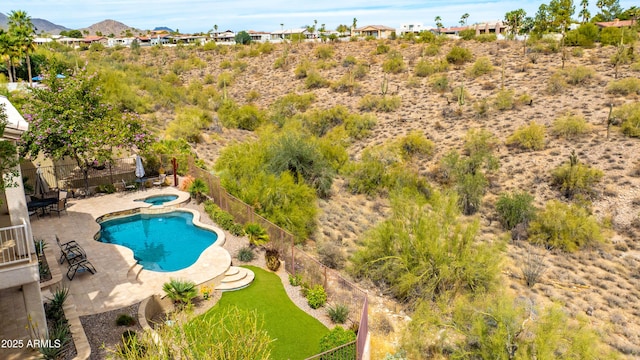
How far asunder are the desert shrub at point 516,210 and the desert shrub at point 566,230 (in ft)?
2.62

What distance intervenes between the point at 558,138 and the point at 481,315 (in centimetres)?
2019

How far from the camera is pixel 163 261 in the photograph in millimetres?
15180

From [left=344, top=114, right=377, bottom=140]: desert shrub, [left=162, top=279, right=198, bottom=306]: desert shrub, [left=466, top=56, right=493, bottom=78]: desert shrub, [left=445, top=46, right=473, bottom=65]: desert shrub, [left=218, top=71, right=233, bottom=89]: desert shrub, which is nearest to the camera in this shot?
[left=162, top=279, right=198, bottom=306]: desert shrub

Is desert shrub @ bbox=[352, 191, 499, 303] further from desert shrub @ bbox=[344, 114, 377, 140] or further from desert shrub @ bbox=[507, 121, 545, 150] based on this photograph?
desert shrub @ bbox=[344, 114, 377, 140]

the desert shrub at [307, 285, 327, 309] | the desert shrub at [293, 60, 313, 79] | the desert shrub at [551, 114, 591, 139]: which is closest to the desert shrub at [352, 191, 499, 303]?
the desert shrub at [307, 285, 327, 309]

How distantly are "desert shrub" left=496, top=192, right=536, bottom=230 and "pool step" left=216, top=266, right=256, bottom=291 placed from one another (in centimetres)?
1230

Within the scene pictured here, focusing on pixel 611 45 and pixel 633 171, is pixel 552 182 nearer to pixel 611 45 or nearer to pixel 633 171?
pixel 633 171

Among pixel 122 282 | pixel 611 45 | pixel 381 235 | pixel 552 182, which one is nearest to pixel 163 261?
pixel 122 282

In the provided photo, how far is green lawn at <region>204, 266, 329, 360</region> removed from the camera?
10.2 m

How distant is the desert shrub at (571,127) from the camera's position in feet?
81.6

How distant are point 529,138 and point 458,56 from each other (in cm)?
2113

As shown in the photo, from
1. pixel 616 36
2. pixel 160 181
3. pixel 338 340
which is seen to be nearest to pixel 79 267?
pixel 338 340

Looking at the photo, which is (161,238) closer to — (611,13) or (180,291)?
(180,291)

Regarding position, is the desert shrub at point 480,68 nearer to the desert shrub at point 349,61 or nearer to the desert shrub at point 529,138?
the desert shrub at point 529,138
